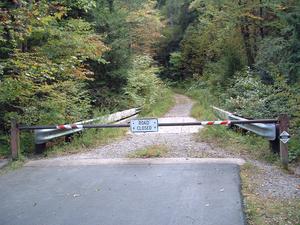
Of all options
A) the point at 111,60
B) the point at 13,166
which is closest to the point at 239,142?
the point at 13,166

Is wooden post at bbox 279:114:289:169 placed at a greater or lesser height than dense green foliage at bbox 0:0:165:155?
lesser

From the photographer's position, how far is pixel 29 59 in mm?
9195

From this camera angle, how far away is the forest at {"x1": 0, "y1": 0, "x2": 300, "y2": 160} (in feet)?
29.1

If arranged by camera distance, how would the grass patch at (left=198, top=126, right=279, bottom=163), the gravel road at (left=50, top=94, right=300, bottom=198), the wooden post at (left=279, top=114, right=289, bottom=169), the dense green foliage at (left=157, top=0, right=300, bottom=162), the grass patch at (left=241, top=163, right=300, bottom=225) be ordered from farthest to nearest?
the dense green foliage at (left=157, top=0, right=300, bottom=162)
the grass patch at (left=198, top=126, right=279, bottom=163)
the wooden post at (left=279, top=114, right=289, bottom=169)
the gravel road at (left=50, top=94, right=300, bottom=198)
the grass patch at (left=241, top=163, right=300, bottom=225)

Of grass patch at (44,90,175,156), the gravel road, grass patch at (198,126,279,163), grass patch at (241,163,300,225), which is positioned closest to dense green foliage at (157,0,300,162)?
grass patch at (198,126,279,163)

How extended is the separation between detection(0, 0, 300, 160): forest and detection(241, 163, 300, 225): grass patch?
2.53m

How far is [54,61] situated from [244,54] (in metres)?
17.4

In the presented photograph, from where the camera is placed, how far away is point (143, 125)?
7484 mm

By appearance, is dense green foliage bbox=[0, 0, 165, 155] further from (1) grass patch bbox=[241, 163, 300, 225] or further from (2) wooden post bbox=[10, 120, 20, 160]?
(1) grass patch bbox=[241, 163, 300, 225]

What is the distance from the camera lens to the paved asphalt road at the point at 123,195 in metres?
4.45

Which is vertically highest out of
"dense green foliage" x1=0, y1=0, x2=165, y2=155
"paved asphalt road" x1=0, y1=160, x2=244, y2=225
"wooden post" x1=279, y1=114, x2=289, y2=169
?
"dense green foliage" x1=0, y1=0, x2=165, y2=155

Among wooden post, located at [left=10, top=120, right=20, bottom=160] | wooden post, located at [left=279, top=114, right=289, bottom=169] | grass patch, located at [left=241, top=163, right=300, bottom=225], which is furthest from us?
wooden post, located at [left=10, top=120, right=20, bottom=160]

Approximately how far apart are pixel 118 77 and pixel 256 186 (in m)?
13.1

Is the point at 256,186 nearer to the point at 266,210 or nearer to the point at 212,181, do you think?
the point at 212,181
